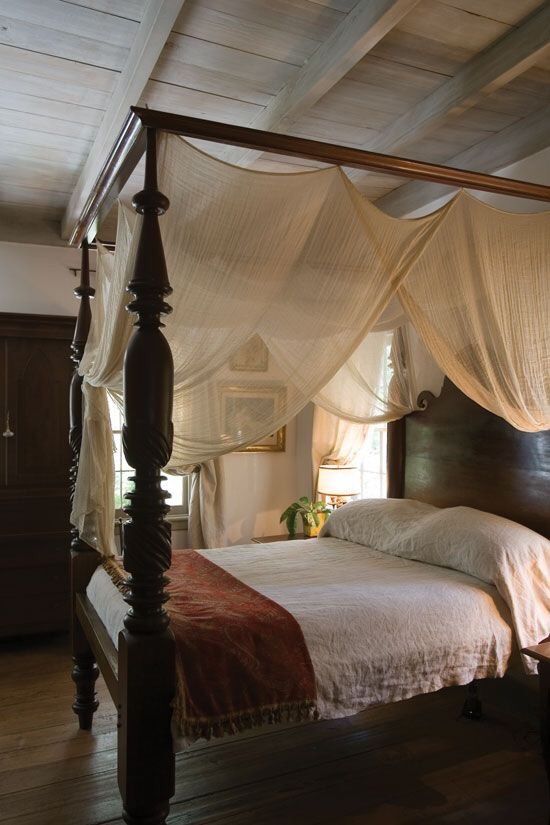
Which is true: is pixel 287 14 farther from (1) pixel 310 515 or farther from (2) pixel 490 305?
(1) pixel 310 515

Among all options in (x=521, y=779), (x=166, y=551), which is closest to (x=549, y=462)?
(x=521, y=779)

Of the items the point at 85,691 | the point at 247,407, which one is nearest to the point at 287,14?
the point at 247,407

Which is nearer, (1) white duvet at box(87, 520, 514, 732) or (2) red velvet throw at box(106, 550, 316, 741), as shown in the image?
(2) red velvet throw at box(106, 550, 316, 741)

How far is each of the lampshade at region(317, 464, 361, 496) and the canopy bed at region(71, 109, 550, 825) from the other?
1.19 metres

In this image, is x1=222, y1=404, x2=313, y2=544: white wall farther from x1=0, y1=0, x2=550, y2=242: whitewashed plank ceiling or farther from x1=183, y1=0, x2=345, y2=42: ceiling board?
x1=183, y1=0, x2=345, y2=42: ceiling board

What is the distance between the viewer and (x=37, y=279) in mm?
4426

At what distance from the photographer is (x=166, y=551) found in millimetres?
1910

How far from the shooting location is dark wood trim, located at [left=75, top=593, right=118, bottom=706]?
2.19m

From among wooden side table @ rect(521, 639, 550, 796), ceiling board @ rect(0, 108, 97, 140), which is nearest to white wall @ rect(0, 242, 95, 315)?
ceiling board @ rect(0, 108, 97, 140)

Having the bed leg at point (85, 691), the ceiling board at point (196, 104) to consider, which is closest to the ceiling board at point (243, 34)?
the ceiling board at point (196, 104)

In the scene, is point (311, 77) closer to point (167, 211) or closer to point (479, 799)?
point (167, 211)

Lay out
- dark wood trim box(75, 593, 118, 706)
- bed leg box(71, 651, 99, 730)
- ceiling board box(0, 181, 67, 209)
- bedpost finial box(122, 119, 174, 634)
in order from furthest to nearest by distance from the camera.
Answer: ceiling board box(0, 181, 67, 209)
bed leg box(71, 651, 99, 730)
dark wood trim box(75, 593, 118, 706)
bedpost finial box(122, 119, 174, 634)

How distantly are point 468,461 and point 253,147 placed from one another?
2.02 meters

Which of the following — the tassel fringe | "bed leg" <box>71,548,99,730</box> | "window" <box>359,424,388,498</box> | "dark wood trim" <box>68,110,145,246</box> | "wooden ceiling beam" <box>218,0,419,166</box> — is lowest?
"bed leg" <box>71,548,99,730</box>
